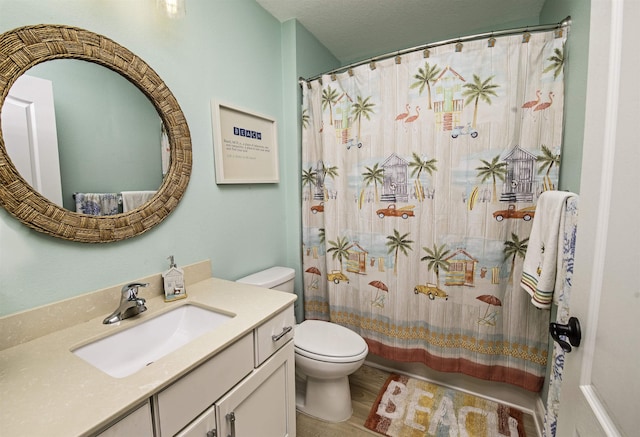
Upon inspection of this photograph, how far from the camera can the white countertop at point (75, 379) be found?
0.57 m

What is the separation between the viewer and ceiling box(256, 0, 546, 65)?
1.75 m

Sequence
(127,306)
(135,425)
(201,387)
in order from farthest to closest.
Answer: (127,306) → (201,387) → (135,425)

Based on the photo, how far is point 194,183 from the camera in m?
1.39

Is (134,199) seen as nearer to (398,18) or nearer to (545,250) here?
(545,250)

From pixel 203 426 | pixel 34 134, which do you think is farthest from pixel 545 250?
pixel 34 134

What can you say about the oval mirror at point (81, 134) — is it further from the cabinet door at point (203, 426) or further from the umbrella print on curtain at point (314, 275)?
the umbrella print on curtain at point (314, 275)

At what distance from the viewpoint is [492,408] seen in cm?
162

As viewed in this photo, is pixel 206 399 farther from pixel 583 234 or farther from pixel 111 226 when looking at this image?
pixel 583 234

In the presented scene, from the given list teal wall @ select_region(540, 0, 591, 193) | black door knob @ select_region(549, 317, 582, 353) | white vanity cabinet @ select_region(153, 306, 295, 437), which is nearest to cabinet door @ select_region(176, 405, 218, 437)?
white vanity cabinet @ select_region(153, 306, 295, 437)

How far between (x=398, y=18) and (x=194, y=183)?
5.91ft

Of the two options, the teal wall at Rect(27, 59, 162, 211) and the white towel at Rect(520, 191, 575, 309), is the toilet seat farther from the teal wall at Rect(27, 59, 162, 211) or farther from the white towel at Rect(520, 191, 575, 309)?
the teal wall at Rect(27, 59, 162, 211)

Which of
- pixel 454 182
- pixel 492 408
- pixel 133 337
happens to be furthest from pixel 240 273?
pixel 492 408

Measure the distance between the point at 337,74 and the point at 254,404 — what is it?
6.43 ft

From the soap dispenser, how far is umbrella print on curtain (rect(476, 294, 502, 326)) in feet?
5.33
